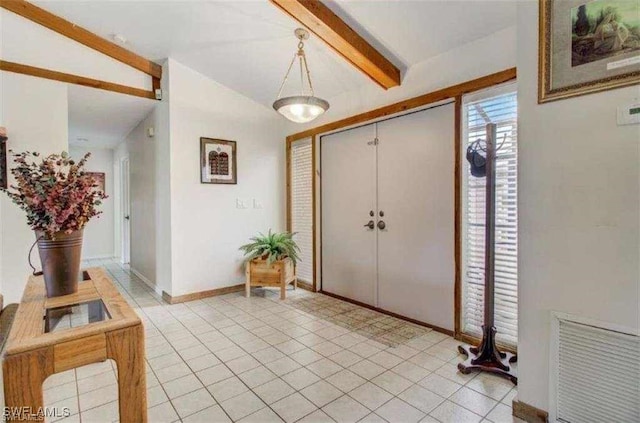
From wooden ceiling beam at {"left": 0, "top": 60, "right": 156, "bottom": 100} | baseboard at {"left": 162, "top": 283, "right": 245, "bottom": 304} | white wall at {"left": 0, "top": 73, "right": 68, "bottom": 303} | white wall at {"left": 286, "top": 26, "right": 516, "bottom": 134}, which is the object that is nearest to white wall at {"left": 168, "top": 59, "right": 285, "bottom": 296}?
baseboard at {"left": 162, "top": 283, "right": 245, "bottom": 304}

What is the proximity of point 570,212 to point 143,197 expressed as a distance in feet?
16.0

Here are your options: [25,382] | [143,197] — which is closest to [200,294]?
[143,197]

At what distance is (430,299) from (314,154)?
2.25m

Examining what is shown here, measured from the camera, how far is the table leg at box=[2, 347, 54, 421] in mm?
933

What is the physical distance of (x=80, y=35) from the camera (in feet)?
11.0

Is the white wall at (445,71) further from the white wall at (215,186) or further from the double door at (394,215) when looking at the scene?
the white wall at (215,186)

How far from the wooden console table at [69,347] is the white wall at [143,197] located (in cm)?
307

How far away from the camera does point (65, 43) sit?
11.0 feet

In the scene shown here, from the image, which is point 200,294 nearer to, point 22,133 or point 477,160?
point 22,133

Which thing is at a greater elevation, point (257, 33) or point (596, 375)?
point (257, 33)

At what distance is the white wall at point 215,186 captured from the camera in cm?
381

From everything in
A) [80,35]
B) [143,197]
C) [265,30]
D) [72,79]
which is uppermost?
[80,35]

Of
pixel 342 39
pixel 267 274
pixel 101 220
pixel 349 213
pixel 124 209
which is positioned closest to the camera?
pixel 342 39

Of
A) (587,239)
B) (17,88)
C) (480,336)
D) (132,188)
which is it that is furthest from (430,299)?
(132,188)
